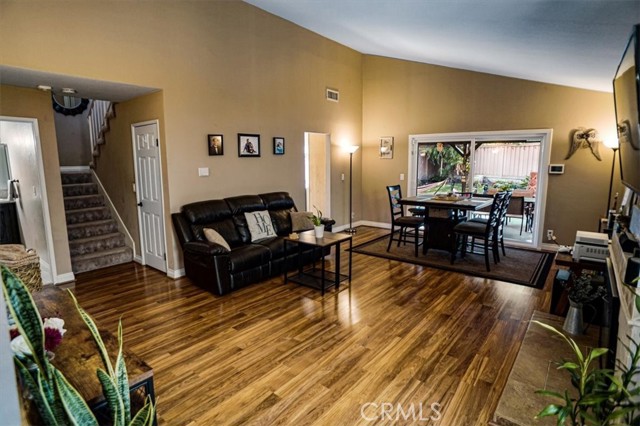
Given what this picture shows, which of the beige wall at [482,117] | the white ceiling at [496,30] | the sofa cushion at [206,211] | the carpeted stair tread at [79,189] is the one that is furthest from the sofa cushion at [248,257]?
the beige wall at [482,117]

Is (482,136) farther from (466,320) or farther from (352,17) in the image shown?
(466,320)

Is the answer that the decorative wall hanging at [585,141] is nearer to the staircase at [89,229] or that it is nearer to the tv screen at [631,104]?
the tv screen at [631,104]

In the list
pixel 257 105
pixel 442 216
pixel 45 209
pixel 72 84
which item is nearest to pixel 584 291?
pixel 442 216

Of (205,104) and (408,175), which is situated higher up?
(205,104)

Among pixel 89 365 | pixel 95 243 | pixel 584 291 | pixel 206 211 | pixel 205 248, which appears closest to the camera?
pixel 89 365

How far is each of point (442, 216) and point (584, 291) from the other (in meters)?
2.49

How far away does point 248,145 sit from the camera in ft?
17.3

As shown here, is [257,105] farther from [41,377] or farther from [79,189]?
[41,377]

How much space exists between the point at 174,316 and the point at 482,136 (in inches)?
222

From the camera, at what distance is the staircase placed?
5.04m

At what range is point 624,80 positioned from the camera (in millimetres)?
2162

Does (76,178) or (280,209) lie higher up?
(76,178)

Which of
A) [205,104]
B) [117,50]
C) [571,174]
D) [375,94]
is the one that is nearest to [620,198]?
[571,174]

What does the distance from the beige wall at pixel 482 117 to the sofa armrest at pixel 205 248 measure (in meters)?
4.47
